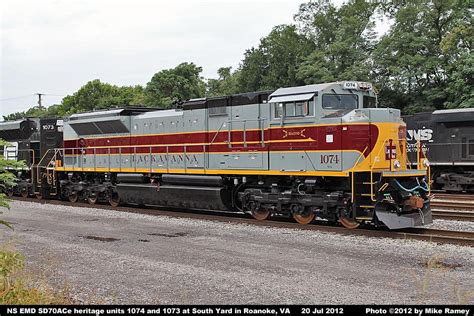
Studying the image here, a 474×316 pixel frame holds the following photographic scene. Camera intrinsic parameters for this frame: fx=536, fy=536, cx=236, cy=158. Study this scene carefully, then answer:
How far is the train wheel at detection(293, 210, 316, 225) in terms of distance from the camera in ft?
41.2

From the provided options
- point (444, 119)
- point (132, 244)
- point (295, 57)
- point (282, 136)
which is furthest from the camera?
point (295, 57)

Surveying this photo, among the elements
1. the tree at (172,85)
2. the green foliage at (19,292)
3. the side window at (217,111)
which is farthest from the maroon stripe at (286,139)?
the tree at (172,85)

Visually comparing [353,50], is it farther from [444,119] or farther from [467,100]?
[444,119]

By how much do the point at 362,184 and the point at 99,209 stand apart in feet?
30.2

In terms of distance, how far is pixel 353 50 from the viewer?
3978 centimetres

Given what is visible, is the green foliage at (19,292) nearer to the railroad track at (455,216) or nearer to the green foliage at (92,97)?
the railroad track at (455,216)

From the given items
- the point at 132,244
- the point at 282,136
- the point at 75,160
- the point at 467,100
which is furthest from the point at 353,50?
the point at 132,244

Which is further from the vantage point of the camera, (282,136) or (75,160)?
(75,160)

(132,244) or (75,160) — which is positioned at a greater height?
(75,160)

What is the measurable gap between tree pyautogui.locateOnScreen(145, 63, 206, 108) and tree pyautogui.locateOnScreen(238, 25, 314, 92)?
488 cm

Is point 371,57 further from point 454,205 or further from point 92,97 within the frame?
point 92,97

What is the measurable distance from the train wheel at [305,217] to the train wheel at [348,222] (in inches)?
32.1

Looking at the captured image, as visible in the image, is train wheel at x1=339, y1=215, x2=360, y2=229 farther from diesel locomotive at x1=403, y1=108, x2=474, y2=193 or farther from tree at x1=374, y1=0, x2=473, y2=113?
tree at x1=374, y1=0, x2=473, y2=113

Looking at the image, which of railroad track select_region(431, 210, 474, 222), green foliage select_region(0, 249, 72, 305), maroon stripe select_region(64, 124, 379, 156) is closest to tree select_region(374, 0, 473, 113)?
railroad track select_region(431, 210, 474, 222)
